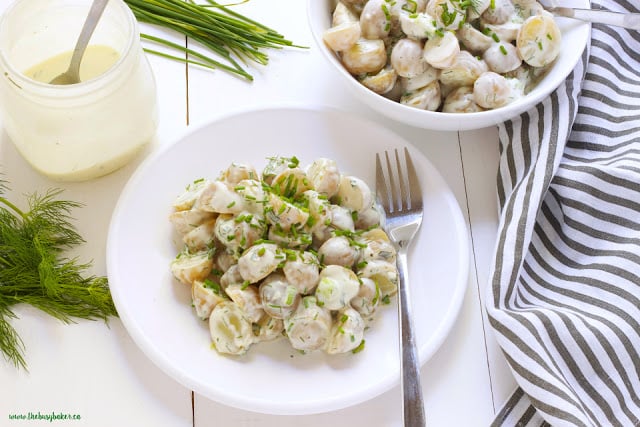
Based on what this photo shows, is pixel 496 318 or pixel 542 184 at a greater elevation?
pixel 542 184

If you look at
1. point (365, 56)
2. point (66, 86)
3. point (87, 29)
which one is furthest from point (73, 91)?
point (365, 56)

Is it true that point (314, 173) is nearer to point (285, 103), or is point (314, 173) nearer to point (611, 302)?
point (285, 103)

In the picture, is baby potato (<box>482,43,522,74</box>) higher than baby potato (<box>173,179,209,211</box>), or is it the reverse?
baby potato (<box>482,43,522,74</box>)

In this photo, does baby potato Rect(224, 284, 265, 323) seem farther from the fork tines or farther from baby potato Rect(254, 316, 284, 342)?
the fork tines

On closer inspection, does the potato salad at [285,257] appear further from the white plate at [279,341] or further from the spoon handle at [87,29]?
the spoon handle at [87,29]

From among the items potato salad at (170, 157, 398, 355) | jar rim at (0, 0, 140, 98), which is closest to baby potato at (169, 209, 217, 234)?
potato salad at (170, 157, 398, 355)

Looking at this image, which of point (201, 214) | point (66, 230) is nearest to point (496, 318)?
point (201, 214)

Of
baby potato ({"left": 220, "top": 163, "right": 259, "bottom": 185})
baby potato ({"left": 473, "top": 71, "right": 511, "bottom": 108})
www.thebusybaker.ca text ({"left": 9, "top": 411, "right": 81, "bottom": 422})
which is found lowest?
www.thebusybaker.ca text ({"left": 9, "top": 411, "right": 81, "bottom": 422})

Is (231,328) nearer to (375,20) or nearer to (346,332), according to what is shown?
(346,332)

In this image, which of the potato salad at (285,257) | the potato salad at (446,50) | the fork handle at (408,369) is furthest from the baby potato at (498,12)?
the fork handle at (408,369)
